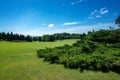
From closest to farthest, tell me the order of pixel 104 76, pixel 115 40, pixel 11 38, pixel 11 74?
pixel 104 76
pixel 11 74
pixel 115 40
pixel 11 38

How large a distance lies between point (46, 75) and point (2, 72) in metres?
4.11

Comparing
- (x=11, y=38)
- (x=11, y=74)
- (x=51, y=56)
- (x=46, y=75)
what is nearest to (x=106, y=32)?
(x=51, y=56)

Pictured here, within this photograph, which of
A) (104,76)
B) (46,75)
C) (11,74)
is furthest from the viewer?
(11,74)

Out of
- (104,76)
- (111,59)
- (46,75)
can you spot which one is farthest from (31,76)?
(111,59)

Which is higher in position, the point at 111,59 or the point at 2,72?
the point at 111,59

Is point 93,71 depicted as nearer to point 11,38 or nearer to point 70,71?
point 70,71

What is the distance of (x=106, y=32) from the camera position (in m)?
21.8

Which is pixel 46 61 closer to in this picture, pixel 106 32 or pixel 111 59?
pixel 111 59

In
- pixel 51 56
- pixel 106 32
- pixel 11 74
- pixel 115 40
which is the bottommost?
pixel 11 74

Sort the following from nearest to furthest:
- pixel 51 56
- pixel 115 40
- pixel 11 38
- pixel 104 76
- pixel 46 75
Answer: pixel 104 76 < pixel 46 75 < pixel 51 56 < pixel 115 40 < pixel 11 38

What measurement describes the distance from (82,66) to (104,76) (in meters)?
2.01

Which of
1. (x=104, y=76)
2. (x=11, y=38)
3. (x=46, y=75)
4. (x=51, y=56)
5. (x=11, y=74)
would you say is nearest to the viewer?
(x=104, y=76)

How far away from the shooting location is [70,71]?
34.4ft

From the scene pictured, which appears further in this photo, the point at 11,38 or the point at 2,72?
the point at 11,38
